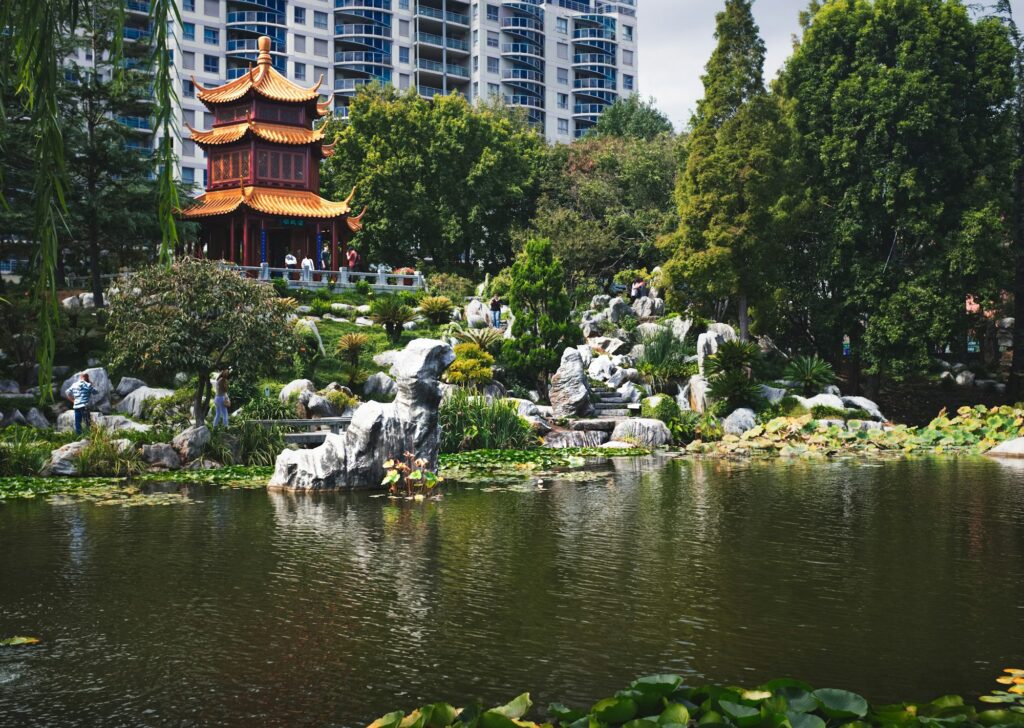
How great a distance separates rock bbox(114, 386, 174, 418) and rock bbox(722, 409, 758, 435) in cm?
1617

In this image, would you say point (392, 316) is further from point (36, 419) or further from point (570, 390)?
point (36, 419)

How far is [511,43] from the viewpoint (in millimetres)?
88438

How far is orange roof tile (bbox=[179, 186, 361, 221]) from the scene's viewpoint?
4109 centimetres

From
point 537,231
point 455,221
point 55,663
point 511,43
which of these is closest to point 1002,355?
point 537,231

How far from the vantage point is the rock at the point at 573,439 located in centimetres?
2555

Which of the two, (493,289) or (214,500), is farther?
(493,289)

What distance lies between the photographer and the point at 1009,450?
23.3 m

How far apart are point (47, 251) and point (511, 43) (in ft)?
289

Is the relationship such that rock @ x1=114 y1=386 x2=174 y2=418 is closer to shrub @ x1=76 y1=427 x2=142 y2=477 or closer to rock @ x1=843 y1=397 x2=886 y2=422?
shrub @ x1=76 y1=427 x2=142 y2=477

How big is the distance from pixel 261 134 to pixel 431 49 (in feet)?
155

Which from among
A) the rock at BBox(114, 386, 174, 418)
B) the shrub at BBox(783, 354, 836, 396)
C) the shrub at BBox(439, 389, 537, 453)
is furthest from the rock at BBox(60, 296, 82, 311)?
the shrub at BBox(783, 354, 836, 396)

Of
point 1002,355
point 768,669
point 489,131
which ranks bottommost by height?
point 768,669

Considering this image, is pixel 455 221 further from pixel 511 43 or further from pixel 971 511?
pixel 511 43

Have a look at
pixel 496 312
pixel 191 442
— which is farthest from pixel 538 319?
pixel 191 442
